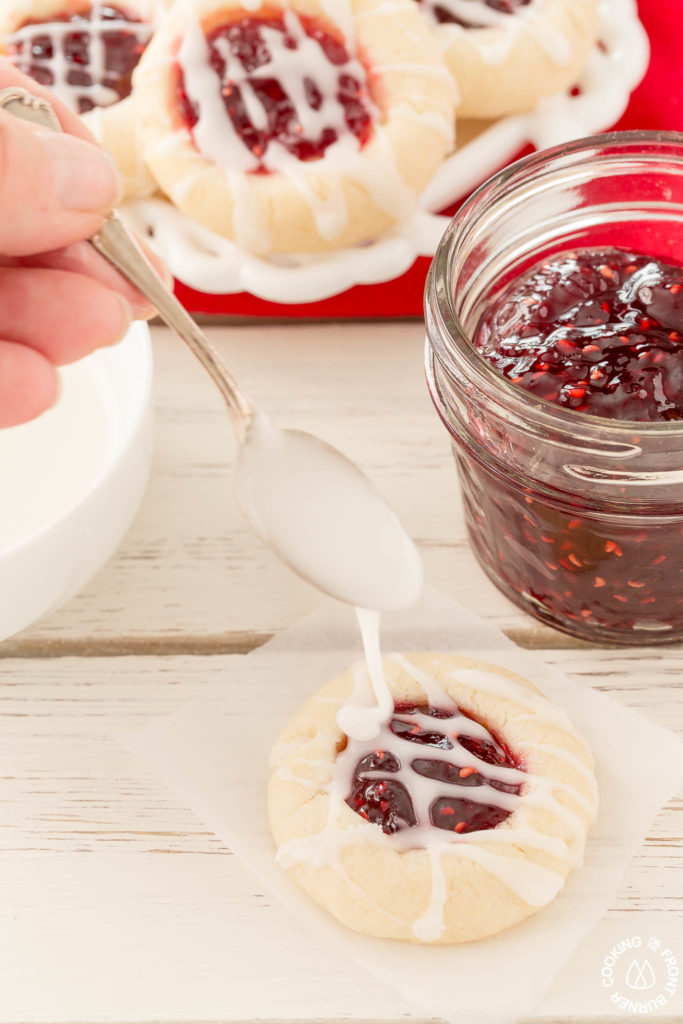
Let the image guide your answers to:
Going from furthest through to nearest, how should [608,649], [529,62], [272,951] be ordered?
[529,62] → [608,649] → [272,951]

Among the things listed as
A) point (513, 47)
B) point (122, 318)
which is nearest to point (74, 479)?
point (122, 318)

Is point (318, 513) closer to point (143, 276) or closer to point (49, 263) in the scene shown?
point (143, 276)

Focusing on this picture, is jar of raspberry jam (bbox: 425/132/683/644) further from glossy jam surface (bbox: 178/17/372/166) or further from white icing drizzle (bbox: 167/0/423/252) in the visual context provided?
glossy jam surface (bbox: 178/17/372/166)

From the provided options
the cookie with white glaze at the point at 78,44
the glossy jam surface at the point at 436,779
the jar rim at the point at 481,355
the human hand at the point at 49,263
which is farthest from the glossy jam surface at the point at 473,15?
the glossy jam surface at the point at 436,779

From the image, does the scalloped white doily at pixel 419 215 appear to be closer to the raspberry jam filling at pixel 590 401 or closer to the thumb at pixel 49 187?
the raspberry jam filling at pixel 590 401

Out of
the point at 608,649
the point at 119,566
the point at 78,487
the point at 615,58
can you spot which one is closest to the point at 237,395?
the point at 78,487

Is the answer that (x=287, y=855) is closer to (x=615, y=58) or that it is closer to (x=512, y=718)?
(x=512, y=718)

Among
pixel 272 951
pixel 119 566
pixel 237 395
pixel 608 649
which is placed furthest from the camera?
pixel 119 566
